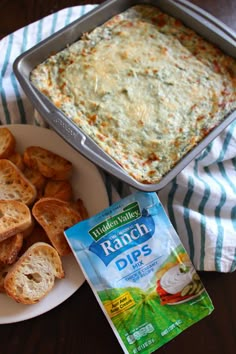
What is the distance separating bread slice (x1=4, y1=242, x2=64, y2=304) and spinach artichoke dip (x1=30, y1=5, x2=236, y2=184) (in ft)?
0.76

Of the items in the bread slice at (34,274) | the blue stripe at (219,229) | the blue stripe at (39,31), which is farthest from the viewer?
the blue stripe at (39,31)

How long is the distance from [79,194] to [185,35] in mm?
443

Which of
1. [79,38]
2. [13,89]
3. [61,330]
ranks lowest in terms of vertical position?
[61,330]

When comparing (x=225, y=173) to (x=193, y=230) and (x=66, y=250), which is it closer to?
(x=193, y=230)

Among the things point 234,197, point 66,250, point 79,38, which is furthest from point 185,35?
point 66,250

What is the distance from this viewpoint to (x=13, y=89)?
1.23 m

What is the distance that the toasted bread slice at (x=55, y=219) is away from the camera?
1082 mm

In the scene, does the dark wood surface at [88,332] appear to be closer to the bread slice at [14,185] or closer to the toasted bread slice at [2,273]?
the toasted bread slice at [2,273]

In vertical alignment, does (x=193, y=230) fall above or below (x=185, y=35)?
below

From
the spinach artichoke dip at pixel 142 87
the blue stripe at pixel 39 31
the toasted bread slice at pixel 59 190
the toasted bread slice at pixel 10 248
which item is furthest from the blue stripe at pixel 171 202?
the blue stripe at pixel 39 31

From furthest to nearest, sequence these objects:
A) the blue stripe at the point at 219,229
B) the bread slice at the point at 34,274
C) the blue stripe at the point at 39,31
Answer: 1. the blue stripe at the point at 39,31
2. the blue stripe at the point at 219,229
3. the bread slice at the point at 34,274

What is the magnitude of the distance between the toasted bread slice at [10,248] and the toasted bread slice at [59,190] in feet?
0.37

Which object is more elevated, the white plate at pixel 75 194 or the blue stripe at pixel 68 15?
the blue stripe at pixel 68 15

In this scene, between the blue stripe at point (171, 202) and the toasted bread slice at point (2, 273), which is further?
the blue stripe at point (171, 202)
